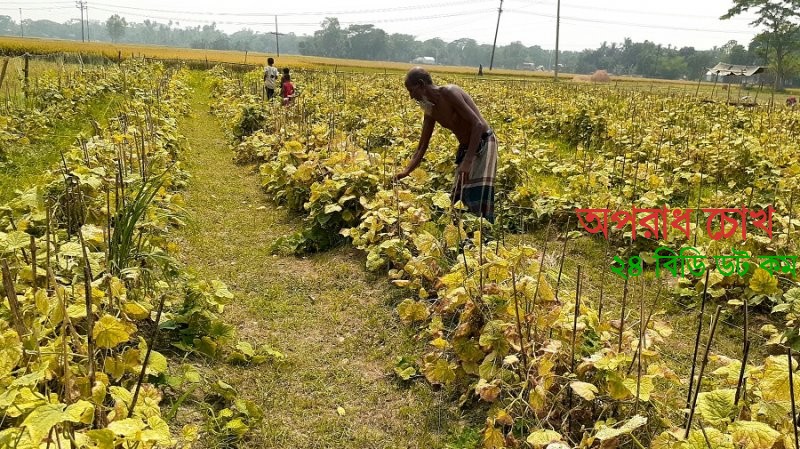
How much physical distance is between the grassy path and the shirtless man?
1054mm

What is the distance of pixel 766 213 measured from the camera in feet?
16.9

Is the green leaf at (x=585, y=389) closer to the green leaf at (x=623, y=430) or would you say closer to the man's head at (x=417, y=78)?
the green leaf at (x=623, y=430)

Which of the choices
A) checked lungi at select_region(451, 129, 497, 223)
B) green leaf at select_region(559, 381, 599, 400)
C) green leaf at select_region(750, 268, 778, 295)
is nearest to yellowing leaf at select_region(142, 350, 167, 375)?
green leaf at select_region(559, 381, 599, 400)

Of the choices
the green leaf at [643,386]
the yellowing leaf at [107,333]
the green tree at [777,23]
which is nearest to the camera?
the yellowing leaf at [107,333]

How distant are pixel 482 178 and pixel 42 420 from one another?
356cm

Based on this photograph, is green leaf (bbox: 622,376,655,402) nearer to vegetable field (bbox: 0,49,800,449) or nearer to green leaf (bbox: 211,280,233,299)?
vegetable field (bbox: 0,49,800,449)

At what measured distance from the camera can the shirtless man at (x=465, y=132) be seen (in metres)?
4.42

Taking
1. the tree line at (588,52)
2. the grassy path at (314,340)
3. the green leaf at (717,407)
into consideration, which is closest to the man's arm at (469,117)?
the grassy path at (314,340)

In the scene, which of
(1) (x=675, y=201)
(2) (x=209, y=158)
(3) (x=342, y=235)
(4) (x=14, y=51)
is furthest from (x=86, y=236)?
(4) (x=14, y=51)

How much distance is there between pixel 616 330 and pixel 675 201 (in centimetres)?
433

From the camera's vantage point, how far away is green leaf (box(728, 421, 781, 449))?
5.85 ft

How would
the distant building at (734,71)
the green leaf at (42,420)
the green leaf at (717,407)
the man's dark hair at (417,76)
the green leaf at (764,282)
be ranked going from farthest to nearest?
the distant building at (734,71) → the man's dark hair at (417,76) → the green leaf at (764,282) → the green leaf at (717,407) → the green leaf at (42,420)

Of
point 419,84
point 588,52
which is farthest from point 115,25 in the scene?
point 419,84

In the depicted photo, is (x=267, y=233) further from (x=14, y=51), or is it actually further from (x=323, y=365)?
(x=14, y=51)
